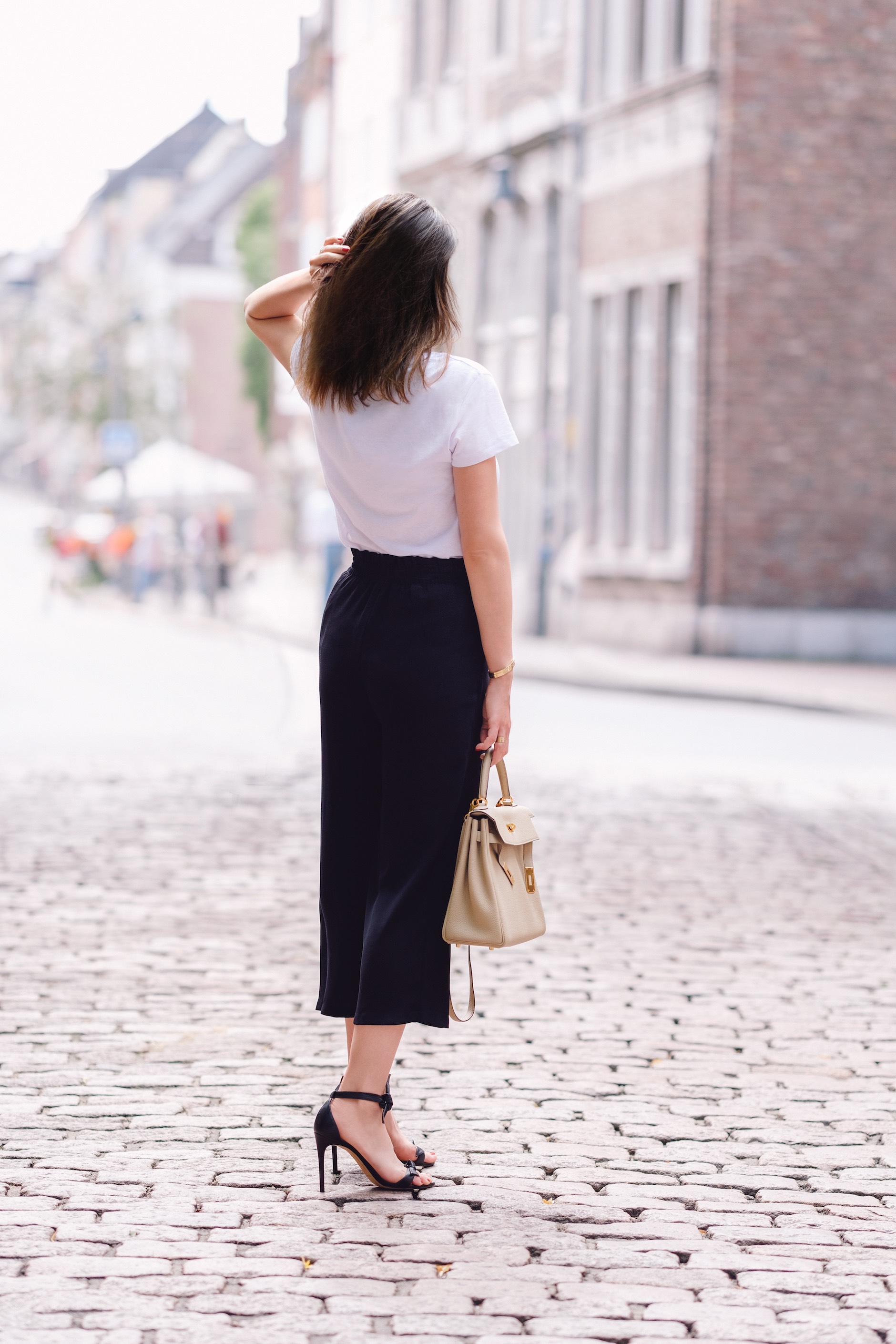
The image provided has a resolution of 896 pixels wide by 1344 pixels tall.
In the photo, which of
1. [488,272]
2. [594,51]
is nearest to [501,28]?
[488,272]

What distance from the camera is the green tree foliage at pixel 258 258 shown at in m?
60.0

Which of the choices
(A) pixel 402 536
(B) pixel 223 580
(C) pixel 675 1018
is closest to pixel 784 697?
(C) pixel 675 1018

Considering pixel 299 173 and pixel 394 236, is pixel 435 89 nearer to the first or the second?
pixel 299 173

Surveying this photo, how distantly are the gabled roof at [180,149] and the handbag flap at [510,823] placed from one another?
94.4m

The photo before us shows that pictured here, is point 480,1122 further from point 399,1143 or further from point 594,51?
point 594,51

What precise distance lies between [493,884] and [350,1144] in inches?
23.1

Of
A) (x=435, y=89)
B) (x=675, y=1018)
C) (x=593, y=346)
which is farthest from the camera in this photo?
(x=435, y=89)

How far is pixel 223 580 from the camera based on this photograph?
3688 cm

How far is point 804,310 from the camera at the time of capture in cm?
2503

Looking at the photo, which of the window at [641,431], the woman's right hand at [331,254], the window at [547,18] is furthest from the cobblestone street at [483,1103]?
the window at [547,18]

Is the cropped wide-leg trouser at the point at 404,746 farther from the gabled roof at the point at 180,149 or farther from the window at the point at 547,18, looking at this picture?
the gabled roof at the point at 180,149

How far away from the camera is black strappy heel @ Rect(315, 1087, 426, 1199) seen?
4238 mm

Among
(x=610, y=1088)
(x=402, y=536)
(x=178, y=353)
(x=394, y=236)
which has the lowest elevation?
(x=610, y=1088)

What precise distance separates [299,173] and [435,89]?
2244cm
